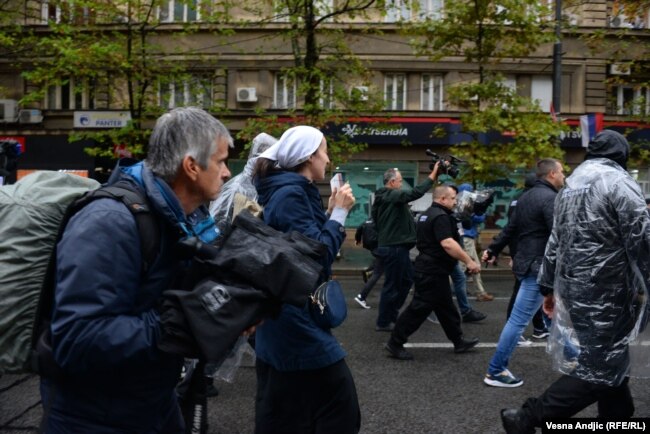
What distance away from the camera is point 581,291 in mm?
3684

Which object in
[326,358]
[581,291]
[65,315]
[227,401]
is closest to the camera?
[65,315]

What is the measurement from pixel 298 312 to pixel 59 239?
1.29 metres

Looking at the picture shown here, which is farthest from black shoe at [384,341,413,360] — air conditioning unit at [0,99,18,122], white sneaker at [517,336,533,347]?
air conditioning unit at [0,99,18,122]

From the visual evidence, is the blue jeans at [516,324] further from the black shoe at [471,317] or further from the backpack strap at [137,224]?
the backpack strap at [137,224]

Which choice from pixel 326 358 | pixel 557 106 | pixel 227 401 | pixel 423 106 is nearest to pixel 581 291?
pixel 326 358

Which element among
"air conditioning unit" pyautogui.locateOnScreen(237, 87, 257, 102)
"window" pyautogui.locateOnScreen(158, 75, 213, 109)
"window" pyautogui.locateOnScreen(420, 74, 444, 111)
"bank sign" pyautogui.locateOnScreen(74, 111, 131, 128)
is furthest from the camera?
"window" pyautogui.locateOnScreen(420, 74, 444, 111)

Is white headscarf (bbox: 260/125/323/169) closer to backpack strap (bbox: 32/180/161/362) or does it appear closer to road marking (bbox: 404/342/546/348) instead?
backpack strap (bbox: 32/180/161/362)

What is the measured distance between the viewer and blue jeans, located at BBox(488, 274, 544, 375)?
5203 millimetres

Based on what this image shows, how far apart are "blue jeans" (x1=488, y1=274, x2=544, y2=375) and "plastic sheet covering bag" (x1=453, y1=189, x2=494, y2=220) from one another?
3068mm

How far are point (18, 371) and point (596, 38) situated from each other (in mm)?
16532

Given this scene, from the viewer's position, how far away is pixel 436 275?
630 centimetres

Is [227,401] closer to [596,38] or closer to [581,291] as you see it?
[581,291]

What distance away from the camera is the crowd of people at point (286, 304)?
1.78 metres

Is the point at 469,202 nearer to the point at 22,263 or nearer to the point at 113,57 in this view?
the point at 22,263
